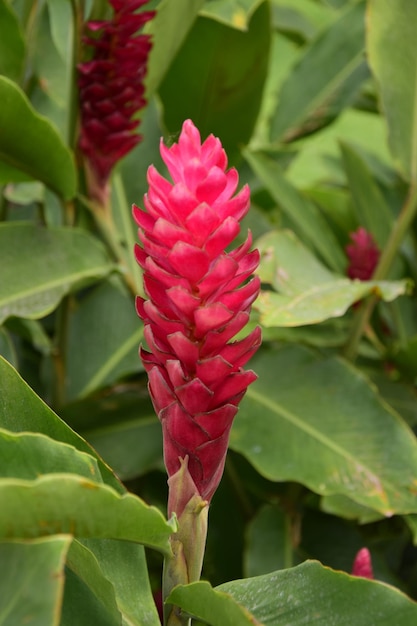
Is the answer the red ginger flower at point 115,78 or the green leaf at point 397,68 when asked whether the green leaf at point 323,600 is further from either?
the green leaf at point 397,68

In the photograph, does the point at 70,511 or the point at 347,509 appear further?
the point at 347,509

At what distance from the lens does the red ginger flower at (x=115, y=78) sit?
99 cm

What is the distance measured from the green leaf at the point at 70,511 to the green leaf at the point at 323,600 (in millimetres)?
131

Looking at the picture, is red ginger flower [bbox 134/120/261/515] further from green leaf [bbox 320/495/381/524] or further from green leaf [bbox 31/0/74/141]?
green leaf [bbox 31/0/74/141]

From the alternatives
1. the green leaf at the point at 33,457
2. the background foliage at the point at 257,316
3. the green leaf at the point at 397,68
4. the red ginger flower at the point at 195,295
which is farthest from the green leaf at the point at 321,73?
the green leaf at the point at 33,457

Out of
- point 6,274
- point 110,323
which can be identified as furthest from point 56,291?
point 110,323

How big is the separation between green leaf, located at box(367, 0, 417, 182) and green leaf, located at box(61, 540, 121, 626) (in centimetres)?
84

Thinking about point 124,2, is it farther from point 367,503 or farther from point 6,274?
point 367,503

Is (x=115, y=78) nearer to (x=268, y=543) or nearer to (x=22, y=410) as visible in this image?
(x=22, y=410)

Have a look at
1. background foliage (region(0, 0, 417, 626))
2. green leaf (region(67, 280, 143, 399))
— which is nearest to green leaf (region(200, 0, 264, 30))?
background foliage (region(0, 0, 417, 626))

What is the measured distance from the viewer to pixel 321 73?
5.33 ft

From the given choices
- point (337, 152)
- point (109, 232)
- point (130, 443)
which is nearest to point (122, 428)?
point (130, 443)

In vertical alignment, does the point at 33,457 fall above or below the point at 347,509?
above

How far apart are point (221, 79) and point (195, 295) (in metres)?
0.86
